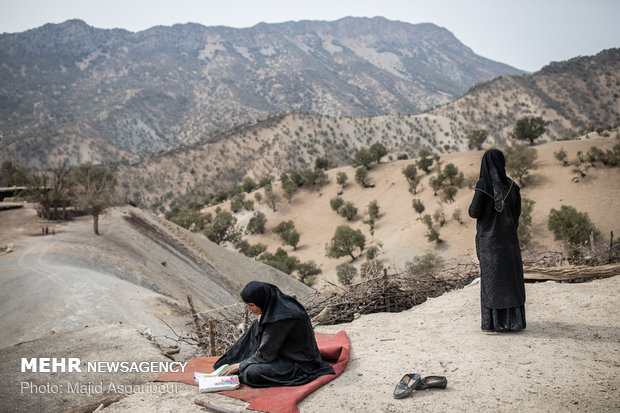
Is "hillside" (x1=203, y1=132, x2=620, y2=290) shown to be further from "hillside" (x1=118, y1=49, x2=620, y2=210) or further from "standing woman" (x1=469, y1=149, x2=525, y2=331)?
"hillside" (x1=118, y1=49, x2=620, y2=210)

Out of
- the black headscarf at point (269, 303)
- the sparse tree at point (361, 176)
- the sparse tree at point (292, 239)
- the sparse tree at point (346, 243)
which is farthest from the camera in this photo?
the sparse tree at point (361, 176)

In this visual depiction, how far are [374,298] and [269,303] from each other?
362cm

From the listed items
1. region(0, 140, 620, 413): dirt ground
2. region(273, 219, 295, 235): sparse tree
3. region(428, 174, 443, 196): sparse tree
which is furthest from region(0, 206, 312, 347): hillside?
region(428, 174, 443, 196): sparse tree

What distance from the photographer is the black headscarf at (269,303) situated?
4.12 metres

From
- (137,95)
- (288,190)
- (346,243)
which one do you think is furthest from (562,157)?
(137,95)

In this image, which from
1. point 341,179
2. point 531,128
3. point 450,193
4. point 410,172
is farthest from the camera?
point 341,179

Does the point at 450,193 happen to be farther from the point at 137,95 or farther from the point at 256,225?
the point at 137,95

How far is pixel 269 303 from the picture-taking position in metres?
4.18

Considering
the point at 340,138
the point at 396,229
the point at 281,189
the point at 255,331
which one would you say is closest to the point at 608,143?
the point at 396,229

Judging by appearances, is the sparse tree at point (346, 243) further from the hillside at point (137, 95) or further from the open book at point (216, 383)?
the hillside at point (137, 95)

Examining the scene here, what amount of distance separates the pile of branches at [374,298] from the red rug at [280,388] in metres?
1.70

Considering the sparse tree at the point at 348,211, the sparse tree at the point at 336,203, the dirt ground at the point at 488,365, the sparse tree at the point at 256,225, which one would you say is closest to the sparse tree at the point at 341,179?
the sparse tree at the point at 336,203


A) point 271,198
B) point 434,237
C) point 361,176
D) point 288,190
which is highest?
point 361,176

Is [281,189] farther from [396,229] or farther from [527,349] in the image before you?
[527,349]
